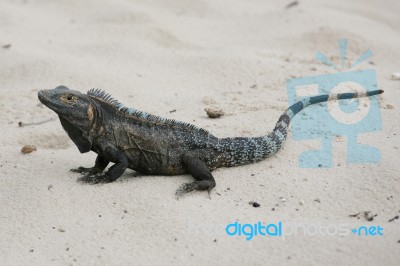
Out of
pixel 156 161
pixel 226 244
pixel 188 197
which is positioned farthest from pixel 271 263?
pixel 156 161

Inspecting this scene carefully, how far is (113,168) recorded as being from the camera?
5.13 meters

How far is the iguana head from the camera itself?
4.99 metres

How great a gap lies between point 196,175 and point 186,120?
161 centimetres

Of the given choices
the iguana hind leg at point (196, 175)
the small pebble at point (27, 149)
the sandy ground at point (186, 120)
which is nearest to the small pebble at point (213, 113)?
the sandy ground at point (186, 120)

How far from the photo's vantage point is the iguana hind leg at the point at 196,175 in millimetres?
4953

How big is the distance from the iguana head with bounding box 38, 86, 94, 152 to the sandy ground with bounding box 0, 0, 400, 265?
0.44 metres

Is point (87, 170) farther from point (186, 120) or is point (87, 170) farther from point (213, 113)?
point (213, 113)

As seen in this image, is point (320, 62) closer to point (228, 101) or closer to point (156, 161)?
point (228, 101)

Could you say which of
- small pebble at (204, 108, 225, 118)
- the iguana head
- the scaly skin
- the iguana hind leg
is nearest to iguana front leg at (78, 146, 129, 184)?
the scaly skin

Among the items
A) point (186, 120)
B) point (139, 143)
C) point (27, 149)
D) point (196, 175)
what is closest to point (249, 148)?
point (196, 175)

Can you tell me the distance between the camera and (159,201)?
476 centimetres

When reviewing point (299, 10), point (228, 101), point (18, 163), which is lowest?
point (18, 163)

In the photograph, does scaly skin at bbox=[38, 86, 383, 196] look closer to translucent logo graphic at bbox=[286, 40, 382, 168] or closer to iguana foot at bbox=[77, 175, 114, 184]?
iguana foot at bbox=[77, 175, 114, 184]

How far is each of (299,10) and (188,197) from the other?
7.26 metres
